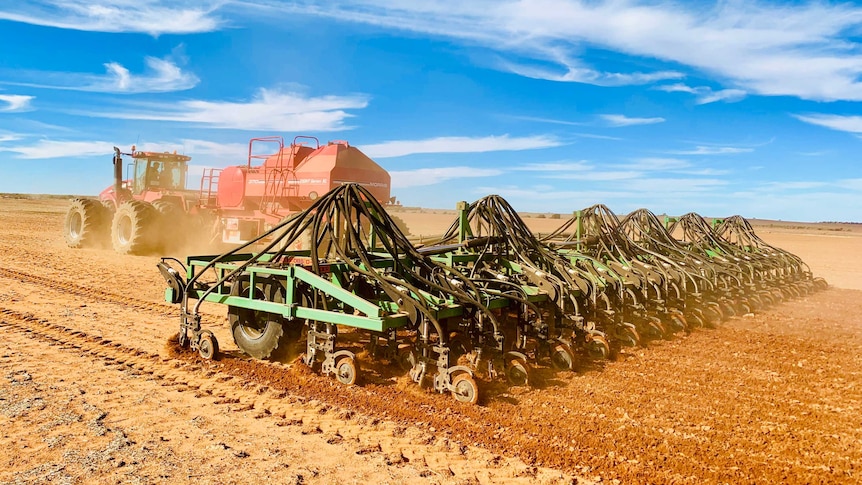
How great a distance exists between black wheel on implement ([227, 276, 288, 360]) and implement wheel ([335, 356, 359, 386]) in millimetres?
862

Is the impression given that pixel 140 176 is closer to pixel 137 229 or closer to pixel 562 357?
pixel 137 229

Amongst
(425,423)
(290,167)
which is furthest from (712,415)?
(290,167)

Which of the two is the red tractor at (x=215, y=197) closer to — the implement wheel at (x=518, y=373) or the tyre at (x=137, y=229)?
the tyre at (x=137, y=229)

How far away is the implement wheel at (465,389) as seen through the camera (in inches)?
172

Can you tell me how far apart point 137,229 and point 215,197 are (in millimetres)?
1930

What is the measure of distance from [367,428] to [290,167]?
923 cm

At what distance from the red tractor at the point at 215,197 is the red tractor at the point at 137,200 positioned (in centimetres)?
2

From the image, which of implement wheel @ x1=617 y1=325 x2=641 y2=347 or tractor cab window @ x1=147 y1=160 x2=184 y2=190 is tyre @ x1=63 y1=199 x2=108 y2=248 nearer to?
tractor cab window @ x1=147 y1=160 x2=184 y2=190

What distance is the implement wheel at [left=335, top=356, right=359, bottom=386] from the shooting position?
4754 millimetres

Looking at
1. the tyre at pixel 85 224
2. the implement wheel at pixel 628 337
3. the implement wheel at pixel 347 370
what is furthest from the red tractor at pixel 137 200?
the implement wheel at pixel 628 337

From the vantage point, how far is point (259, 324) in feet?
18.9

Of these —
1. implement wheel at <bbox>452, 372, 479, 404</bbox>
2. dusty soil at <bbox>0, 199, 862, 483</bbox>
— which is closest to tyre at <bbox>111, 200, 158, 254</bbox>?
dusty soil at <bbox>0, 199, 862, 483</bbox>

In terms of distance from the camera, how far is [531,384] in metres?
4.90

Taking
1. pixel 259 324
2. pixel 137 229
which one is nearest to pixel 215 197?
pixel 137 229
